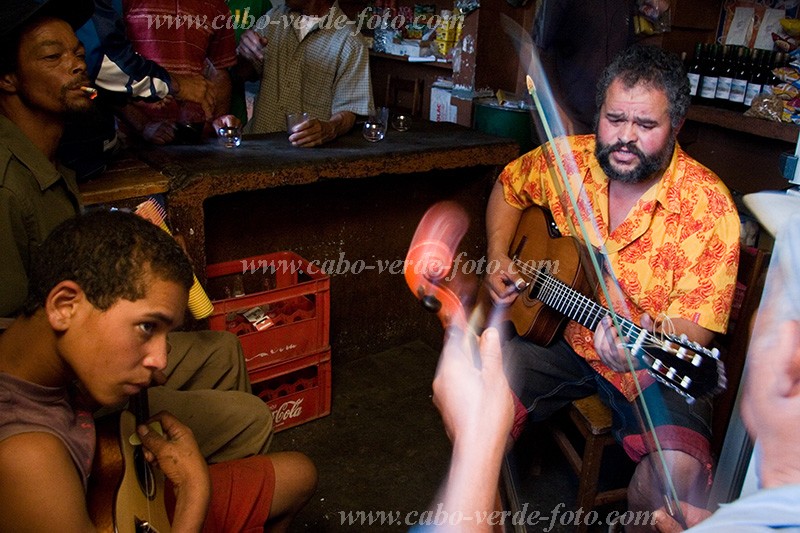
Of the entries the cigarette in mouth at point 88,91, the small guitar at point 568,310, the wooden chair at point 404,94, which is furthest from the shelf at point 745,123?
the cigarette in mouth at point 88,91

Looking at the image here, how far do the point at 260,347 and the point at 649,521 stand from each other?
1.68 m

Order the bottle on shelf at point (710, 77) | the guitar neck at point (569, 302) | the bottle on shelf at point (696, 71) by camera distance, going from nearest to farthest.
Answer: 1. the guitar neck at point (569, 302)
2. the bottle on shelf at point (710, 77)
3. the bottle on shelf at point (696, 71)

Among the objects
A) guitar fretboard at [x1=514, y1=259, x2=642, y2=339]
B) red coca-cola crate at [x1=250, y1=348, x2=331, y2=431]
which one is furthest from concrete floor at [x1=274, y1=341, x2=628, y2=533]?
guitar fretboard at [x1=514, y1=259, x2=642, y2=339]

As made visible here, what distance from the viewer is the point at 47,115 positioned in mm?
2082

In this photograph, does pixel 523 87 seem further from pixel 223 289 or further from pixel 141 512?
pixel 141 512

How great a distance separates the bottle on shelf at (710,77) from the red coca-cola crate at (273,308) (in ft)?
9.76

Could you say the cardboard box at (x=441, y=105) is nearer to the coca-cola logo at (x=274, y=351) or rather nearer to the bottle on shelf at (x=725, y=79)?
the bottle on shelf at (x=725, y=79)

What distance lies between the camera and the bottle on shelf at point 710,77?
442 centimetres

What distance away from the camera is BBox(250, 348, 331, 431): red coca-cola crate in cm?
310

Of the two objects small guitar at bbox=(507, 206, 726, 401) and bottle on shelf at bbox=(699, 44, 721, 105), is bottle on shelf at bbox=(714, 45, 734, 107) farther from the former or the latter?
small guitar at bbox=(507, 206, 726, 401)

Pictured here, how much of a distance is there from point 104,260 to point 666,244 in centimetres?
185

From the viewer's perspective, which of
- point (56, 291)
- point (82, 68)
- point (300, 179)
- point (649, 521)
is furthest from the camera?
point (300, 179)

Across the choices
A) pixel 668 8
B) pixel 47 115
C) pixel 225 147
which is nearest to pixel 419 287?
pixel 47 115

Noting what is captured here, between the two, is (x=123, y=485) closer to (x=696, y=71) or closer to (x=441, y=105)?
(x=696, y=71)
